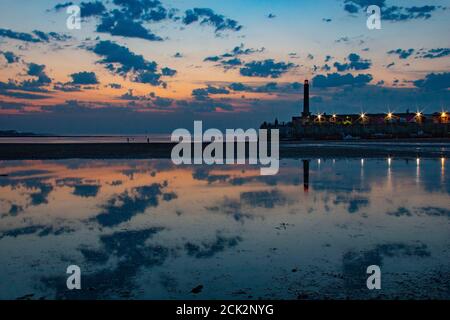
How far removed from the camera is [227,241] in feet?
26.8

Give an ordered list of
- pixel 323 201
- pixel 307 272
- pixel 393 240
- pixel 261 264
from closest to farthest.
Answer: pixel 307 272 → pixel 261 264 → pixel 393 240 → pixel 323 201

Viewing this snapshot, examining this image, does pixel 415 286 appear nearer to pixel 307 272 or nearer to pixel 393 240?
pixel 307 272

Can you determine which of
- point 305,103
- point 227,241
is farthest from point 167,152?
point 305,103

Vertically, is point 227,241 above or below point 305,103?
below

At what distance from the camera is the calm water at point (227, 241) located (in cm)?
574

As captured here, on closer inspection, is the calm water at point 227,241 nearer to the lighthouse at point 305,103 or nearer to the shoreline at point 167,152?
the shoreline at point 167,152

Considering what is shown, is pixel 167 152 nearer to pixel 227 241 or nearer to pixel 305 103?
pixel 227 241

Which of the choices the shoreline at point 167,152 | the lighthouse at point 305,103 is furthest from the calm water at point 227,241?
the lighthouse at point 305,103

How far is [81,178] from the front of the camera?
19.6m

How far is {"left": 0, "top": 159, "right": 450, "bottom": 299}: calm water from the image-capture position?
18.8 ft

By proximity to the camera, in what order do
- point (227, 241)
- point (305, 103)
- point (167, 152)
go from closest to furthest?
point (227, 241)
point (167, 152)
point (305, 103)

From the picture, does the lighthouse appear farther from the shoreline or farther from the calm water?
the calm water

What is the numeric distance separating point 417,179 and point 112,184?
14.4 m

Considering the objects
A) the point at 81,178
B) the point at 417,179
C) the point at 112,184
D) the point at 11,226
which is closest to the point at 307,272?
the point at 11,226
